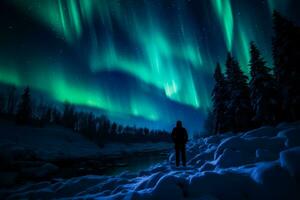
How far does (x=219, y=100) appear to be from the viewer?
3734cm

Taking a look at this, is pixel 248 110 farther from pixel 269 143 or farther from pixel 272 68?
pixel 269 143

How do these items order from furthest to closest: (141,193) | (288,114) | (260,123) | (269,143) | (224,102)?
(224,102), (260,123), (288,114), (269,143), (141,193)

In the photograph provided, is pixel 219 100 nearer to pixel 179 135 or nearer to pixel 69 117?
pixel 179 135

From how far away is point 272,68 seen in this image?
26719 millimetres

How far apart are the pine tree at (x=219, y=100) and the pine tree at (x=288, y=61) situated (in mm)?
12265

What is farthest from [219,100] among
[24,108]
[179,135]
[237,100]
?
[24,108]

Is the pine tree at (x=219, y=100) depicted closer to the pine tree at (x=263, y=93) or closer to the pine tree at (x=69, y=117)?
the pine tree at (x=263, y=93)

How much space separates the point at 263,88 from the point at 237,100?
575 cm

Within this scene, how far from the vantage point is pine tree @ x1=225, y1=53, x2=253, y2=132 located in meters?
31.5

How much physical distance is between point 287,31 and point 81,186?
3030 cm

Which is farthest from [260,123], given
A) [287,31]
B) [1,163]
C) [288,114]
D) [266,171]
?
[1,163]

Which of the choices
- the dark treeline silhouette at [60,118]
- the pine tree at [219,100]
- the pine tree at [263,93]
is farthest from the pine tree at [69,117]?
the pine tree at [263,93]

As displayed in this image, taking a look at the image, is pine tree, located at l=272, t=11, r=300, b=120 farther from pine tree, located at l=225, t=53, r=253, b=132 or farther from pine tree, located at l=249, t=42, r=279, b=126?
pine tree, located at l=225, t=53, r=253, b=132

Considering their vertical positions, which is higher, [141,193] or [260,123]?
[260,123]
